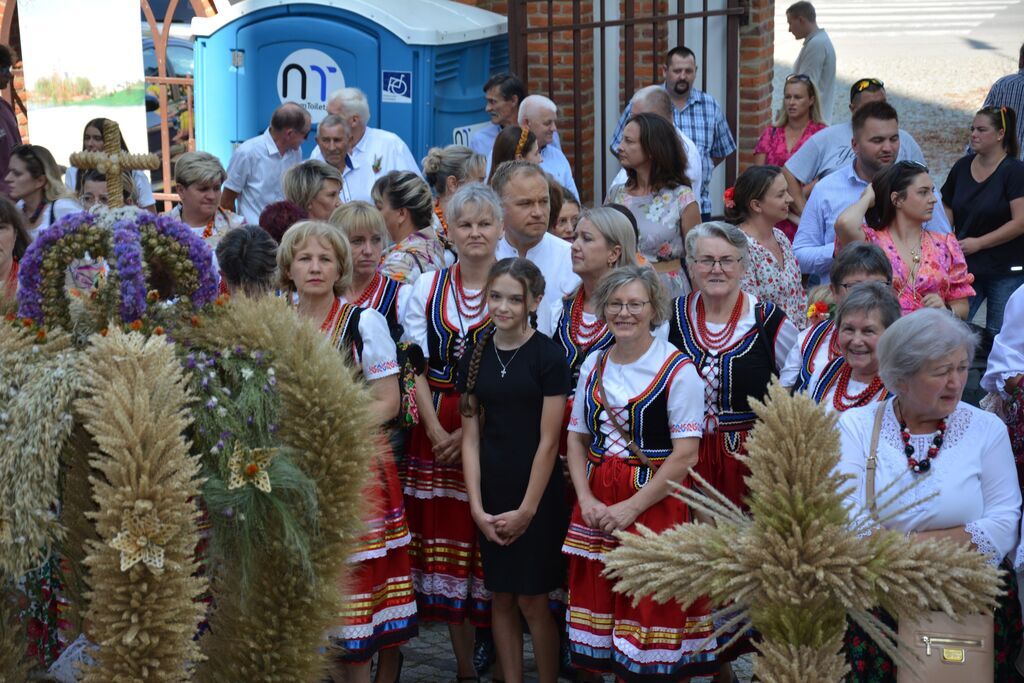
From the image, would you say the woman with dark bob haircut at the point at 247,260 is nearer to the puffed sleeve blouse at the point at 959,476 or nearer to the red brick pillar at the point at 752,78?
the puffed sleeve blouse at the point at 959,476

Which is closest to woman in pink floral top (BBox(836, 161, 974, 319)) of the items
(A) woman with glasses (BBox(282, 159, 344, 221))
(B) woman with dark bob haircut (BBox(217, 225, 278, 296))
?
(A) woman with glasses (BBox(282, 159, 344, 221))

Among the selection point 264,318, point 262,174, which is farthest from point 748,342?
point 262,174

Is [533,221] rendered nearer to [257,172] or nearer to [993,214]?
[993,214]

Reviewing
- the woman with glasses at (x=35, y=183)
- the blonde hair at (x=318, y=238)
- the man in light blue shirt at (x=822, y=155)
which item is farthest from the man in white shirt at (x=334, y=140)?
the blonde hair at (x=318, y=238)

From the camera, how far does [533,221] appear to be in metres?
5.50

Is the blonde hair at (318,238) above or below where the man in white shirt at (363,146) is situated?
below

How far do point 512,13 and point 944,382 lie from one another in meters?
6.96

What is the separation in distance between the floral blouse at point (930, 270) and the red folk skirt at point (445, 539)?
1.94m

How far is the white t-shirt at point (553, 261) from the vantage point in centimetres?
551

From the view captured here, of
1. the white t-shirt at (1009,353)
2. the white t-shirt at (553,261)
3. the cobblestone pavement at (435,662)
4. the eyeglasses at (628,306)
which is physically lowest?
Result: the cobblestone pavement at (435,662)

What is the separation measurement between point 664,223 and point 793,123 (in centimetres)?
299

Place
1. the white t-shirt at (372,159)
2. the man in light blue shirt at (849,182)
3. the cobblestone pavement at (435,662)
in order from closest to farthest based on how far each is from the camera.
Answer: the cobblestone pavement at (435,662)
the man in light blue shirt at (849,182)
the white t-shirt at (372,159)

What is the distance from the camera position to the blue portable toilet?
9.67m

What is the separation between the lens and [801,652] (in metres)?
2.51
